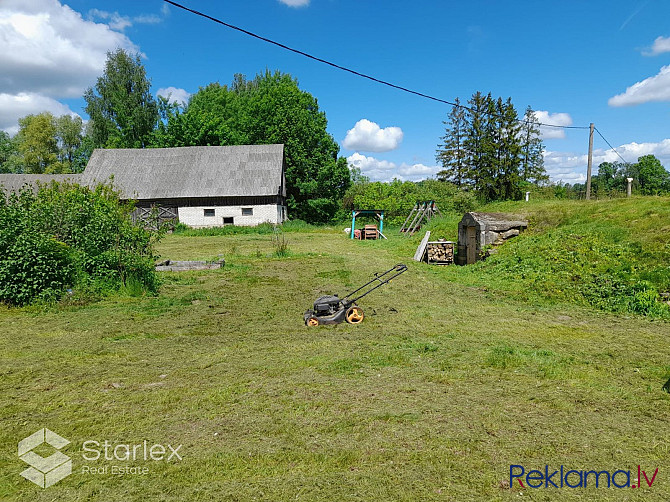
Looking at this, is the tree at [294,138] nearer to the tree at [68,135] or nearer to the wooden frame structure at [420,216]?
the wooden frame structure at [420,216]

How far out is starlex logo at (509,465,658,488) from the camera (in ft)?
10.3

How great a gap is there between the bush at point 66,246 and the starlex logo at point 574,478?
366 inches

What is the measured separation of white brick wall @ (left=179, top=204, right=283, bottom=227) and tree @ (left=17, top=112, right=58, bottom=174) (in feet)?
108

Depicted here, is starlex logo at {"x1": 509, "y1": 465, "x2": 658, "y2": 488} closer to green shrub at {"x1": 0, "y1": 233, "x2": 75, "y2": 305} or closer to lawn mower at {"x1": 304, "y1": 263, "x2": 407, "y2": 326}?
lawn mower at {"x1": 304, "y1": 263, "x2": 407, "y2": 326}

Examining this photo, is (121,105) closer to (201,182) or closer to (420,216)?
(201,182)

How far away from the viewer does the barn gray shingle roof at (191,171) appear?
3162 centimetres

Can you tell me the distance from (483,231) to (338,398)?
38.8ft

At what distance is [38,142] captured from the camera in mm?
53188

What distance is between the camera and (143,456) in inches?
139

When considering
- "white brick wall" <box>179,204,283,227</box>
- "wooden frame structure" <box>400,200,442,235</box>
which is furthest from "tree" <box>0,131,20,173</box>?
"wooden frame structure" <box>400,200,442,235</box>

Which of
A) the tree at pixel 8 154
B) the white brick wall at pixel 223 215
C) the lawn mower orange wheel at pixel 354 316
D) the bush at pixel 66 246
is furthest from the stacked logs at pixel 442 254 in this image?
the tree at pixel 8 154

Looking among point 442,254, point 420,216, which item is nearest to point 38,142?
point 420,216

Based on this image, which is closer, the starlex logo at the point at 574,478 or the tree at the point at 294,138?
the starlex logo at the point at 574,478

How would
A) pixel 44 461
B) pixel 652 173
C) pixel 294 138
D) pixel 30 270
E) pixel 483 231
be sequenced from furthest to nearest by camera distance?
pixel 652 173 → pixel 294 138 → pixel 483 231 → pixel 30 270 → pixel 44 461
